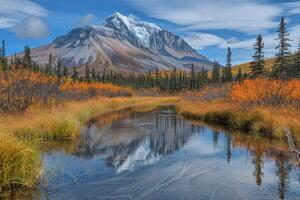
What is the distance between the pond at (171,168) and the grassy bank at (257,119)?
1170 mm

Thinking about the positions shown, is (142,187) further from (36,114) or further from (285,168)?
(36,114)

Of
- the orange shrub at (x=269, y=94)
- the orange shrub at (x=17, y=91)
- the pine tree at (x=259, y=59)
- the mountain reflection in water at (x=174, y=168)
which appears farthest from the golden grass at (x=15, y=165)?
the pine tree at (x=259, y=59)

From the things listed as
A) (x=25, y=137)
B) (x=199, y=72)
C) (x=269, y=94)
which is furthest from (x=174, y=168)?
(x=199, y=72)

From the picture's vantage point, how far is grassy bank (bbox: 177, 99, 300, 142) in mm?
21703

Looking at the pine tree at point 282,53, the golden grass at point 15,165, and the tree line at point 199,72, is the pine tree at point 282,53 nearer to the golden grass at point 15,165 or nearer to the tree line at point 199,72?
the tree line at point 199,72

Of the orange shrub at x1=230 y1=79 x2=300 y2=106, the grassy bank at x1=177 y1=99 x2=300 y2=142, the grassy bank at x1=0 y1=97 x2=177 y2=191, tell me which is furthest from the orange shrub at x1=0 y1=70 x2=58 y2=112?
the orange shrub at x1=230 y1=79 x2=300 y2=106

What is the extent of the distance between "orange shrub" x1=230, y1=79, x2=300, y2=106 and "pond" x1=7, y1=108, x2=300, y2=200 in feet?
21.5

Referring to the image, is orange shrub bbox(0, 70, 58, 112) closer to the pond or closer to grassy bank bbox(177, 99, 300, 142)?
the pond

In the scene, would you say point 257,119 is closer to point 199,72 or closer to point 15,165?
point 15,165

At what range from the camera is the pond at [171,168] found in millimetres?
11812

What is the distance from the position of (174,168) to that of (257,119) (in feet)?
40.2

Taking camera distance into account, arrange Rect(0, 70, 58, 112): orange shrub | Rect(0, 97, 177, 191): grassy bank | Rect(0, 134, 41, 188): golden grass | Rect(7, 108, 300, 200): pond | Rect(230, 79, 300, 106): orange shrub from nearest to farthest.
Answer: Rect(0, 134, 41, 188): golden grass < Rect(0, 97, 177, 191): grassy bank < Rect(7, 108, 300, 200): pond < Rect(0, 70, 58, 112): orange shrub < Rect(230, 79, 300, 106): orange shrub

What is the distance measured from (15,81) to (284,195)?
17.5m

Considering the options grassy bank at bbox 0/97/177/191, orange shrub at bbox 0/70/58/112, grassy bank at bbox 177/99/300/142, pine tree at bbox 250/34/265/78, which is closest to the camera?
grassy bank at bbox 0/97/177/191
